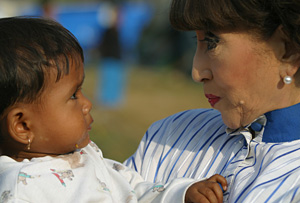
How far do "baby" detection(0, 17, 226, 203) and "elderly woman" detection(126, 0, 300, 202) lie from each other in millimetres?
155

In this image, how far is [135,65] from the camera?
16.7 m

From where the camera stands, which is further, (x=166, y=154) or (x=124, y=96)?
(x=124, y=96)

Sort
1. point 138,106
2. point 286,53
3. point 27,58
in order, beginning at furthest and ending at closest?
1. point 138,106
2. point 286,53
3. point 27,58

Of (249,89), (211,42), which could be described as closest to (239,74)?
(249,89)

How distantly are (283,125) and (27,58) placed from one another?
1134 mm

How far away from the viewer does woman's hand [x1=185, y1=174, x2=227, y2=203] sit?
86.2 inches

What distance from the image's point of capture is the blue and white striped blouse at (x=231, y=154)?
2096 mm

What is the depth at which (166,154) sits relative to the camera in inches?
104

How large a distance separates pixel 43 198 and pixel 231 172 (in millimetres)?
811

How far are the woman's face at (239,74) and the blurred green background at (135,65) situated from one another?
4.45 metres

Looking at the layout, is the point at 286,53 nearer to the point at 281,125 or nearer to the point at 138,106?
the point at 281,125

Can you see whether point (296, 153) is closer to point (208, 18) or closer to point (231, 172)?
point (231, 172)

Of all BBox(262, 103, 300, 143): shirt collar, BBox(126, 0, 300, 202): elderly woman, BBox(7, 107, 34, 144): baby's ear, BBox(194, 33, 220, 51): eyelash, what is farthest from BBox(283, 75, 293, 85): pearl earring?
BBox(7, 107, 34, 144): baby's ear

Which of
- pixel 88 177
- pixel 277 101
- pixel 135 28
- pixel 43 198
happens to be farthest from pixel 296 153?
pixel 135 28
